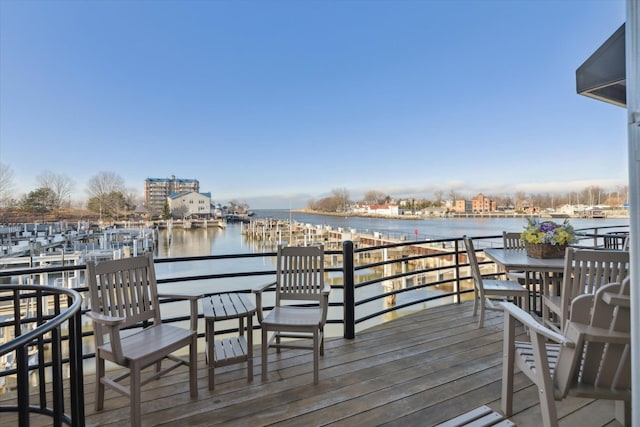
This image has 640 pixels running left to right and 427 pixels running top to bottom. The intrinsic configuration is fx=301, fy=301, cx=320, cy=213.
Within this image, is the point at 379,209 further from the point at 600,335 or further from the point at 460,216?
the point at 600,335

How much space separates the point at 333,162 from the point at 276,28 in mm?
12257

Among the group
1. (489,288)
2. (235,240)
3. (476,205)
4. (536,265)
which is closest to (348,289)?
(489,288)

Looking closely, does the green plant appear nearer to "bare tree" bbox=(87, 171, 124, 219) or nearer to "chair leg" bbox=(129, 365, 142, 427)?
"chair leg" bbox=(129, 365, 142, 427)

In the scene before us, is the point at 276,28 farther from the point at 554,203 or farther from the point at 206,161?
the point at 206,161

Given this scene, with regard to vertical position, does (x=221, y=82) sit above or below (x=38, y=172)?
above

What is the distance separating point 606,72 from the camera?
205 centimetres

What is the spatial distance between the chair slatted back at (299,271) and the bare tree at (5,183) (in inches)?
398

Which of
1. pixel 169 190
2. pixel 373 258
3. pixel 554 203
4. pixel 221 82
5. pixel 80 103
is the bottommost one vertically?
pixel 373 258

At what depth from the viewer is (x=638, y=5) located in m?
0.88

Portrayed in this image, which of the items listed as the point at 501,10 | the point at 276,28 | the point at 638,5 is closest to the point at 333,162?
the point at 276,28

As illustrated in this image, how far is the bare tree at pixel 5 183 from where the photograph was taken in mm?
8631

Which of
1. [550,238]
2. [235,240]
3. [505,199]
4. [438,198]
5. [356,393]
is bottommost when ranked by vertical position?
[235,240]

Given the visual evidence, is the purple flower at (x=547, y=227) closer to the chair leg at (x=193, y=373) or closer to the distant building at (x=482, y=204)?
the chair leg at (x=193, y=373)

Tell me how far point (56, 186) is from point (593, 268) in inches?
614
